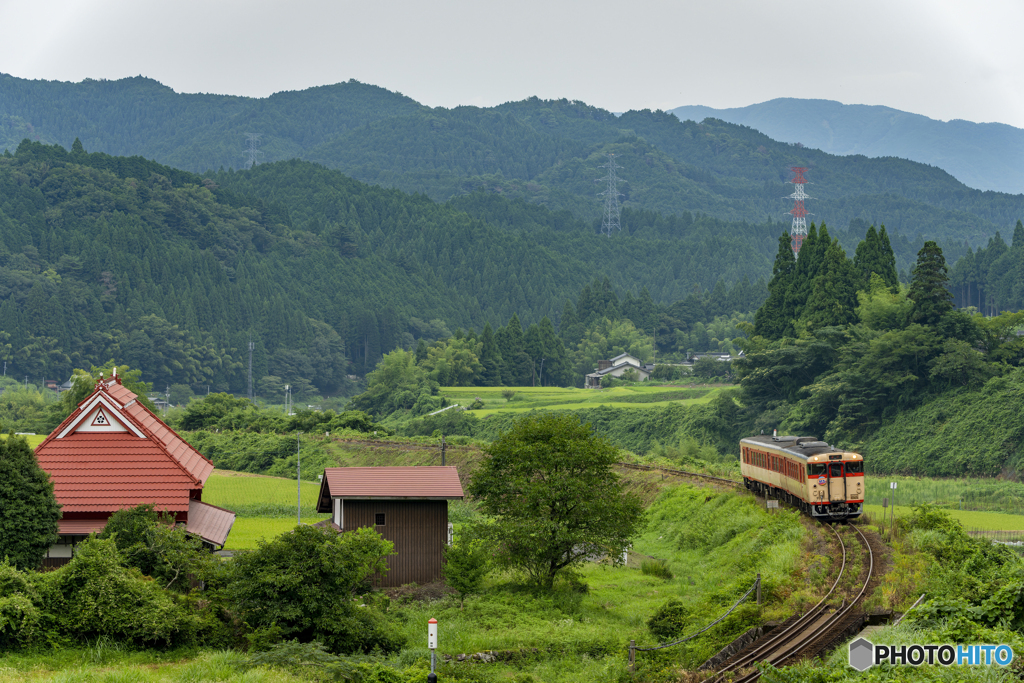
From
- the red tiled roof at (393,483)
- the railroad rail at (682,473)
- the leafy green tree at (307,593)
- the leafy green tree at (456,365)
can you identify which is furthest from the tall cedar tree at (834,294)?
the leafy green tree at (307,593)

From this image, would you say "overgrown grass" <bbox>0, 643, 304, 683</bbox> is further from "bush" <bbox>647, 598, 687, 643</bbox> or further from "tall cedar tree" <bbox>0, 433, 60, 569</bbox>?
"bush" <bbox>647, 598, 687, 643</bbox>

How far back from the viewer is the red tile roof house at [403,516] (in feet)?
88.5

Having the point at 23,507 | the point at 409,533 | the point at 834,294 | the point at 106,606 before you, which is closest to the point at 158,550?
the point at 106,606

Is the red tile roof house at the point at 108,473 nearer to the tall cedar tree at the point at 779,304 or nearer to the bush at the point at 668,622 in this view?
the bush at the point at 668,622

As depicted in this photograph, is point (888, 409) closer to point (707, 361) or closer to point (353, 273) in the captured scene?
point (707, 361)

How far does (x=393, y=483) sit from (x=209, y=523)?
484 cm

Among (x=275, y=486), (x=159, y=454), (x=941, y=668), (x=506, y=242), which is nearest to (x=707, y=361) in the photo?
(x=275, y=486)

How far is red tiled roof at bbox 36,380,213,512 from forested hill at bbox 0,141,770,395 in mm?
113363

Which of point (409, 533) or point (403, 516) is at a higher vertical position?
point (403, 516)

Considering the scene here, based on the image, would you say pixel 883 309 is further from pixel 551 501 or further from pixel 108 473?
pixel 108 473

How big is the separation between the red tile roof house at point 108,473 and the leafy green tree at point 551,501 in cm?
714

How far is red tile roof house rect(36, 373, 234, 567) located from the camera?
24.8m

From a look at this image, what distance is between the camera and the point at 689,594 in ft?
88.1

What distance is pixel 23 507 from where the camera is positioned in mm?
22500
